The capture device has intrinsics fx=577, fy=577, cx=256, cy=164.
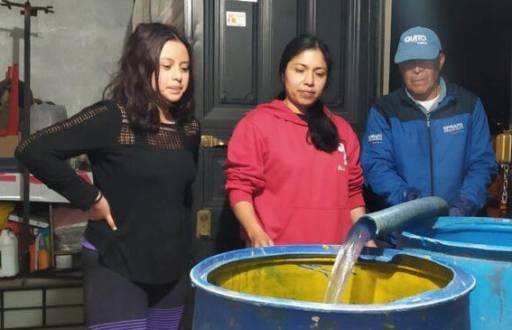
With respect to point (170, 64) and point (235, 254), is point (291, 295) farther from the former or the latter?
point (170, 64)

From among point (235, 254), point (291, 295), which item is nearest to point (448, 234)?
point (291, 295)

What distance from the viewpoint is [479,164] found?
87.0 inches

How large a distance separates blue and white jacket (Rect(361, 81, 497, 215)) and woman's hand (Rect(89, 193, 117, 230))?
1003mm

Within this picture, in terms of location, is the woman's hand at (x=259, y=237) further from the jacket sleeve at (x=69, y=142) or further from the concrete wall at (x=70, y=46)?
the concrete wall at (x=70, y=46)

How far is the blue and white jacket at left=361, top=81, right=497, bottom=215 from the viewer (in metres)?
2.17

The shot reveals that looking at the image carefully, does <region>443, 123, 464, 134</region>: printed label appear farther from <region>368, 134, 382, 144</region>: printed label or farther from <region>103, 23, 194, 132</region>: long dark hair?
<region>103, 23, 194, 132</region>: long dark hair

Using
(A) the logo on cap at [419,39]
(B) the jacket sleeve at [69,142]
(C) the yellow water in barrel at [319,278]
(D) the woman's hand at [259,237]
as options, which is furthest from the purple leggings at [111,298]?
(A) the logo on cap at [419,39]

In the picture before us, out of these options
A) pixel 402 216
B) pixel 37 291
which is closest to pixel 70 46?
pixel 37 291

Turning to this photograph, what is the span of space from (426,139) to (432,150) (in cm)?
5

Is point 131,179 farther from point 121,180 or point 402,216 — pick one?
point 402,216

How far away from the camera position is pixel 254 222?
72.5 inches

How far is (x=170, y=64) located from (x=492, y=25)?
269 centimetres

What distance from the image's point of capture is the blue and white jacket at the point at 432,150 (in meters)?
2.17

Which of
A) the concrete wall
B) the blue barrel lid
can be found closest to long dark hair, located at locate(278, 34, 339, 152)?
the blue barrel lid
